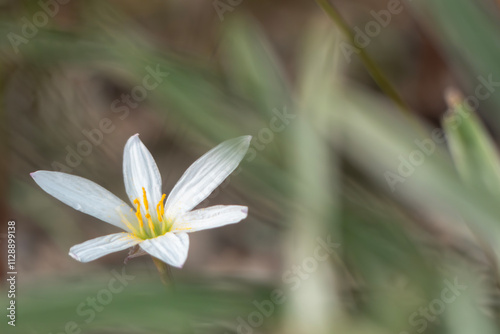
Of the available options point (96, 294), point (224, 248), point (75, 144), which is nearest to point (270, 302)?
point (96, 294)

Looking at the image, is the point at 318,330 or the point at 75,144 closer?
the point at 318,330

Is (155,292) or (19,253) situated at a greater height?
(155,292)

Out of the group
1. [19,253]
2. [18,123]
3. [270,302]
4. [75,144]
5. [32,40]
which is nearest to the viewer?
[270,302]

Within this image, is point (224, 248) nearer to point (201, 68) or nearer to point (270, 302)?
point (201, 68)
